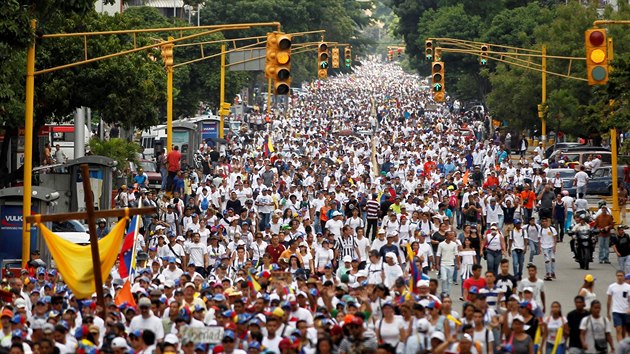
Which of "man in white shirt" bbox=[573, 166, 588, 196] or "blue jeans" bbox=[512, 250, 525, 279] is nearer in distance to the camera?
"blue jeans" bbox=[512, 250, 525, 279]

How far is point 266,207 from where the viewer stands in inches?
1308

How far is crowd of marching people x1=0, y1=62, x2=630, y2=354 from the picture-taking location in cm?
1599

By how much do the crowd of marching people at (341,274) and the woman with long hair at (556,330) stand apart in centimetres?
2

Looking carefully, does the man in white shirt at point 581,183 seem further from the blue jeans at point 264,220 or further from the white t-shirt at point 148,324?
the white t-shirt at point 148,324

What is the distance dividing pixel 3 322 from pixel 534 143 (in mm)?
59890

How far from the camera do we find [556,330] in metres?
17.2

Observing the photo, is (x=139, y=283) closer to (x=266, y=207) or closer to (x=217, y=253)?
(x=217, y=253)

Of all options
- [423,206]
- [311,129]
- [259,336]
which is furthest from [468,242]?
[311,129]

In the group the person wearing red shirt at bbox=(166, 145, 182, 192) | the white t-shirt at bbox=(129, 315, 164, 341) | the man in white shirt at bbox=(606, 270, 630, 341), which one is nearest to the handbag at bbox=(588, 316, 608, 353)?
the man in white shirt at bbox=(606, 270, 630, 341)

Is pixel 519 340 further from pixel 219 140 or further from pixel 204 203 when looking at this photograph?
pixel 219 140

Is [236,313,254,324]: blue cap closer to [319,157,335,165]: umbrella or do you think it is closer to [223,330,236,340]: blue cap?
[223,330,236,340]: blue cap

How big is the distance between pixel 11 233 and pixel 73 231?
2464 mm

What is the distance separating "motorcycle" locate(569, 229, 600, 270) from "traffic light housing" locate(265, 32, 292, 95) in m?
8.97

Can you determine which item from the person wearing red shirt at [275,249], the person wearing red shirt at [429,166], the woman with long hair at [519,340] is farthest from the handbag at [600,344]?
the person wearing red shirt at [429,166]
